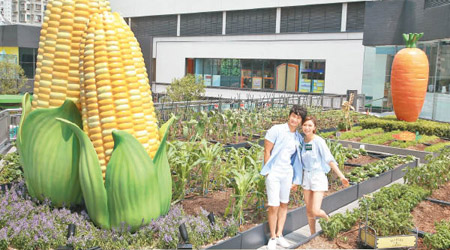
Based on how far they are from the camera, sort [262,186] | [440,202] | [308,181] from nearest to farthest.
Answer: [308,181]
[262,186]
[440,202]

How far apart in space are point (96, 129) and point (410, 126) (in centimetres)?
1377

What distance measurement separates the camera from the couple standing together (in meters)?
5.86

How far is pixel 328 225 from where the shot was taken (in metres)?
5.98

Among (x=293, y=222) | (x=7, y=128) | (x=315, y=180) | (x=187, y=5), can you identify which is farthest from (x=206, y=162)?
(x=187, y=5)

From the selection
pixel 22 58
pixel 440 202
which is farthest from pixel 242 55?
pixel 440 202

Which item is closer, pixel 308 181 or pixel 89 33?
pixel 89 33

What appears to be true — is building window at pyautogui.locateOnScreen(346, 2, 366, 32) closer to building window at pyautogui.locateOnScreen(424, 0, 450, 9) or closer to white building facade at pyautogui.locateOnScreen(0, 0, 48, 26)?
building window at pyautogui.locateOnScreen(424, 0, 450, 9)

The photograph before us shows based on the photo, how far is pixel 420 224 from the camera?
667 centimetres

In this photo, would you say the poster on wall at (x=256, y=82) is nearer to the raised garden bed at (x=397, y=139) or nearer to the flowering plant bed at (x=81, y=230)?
the raised garden bed at (x=397, y=139)

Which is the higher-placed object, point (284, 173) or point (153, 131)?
point (153, 131)

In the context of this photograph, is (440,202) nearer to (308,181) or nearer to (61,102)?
(308,181)

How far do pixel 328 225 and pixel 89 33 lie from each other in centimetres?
386

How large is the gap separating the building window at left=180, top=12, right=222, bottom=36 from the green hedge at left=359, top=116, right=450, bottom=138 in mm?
23594

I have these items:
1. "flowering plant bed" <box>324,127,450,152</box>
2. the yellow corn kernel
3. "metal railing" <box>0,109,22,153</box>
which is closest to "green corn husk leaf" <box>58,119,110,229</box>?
the yellow corn kernel
